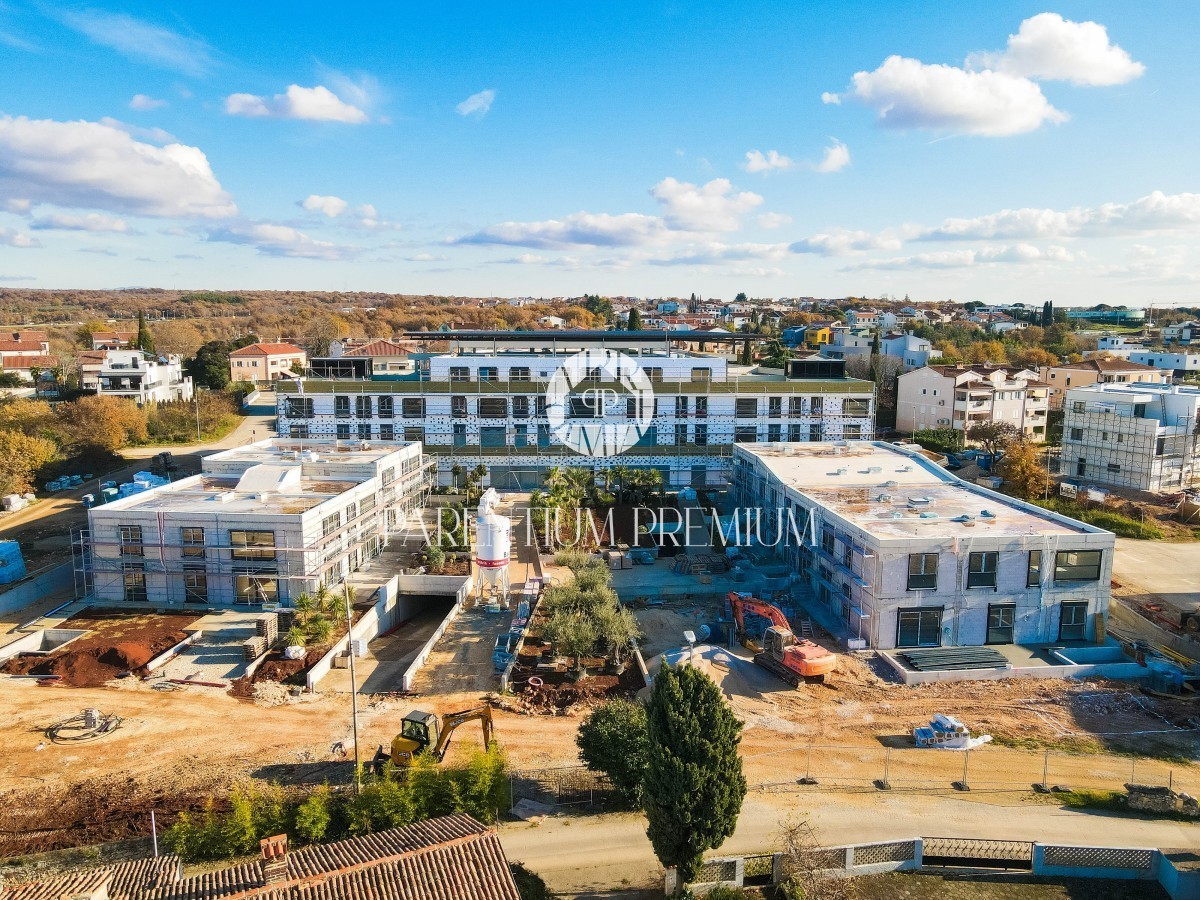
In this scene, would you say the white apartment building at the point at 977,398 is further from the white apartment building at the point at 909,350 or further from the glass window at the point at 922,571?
the glass window at the point at 922,571

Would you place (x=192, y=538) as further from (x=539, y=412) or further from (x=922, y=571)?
(x=922, y=571)

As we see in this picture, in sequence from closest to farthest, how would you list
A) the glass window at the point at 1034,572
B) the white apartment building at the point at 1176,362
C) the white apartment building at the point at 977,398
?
1. the glass window at the point at 1034,572
2. the white apartment building at the point at 977,398
3. the white apartment building at the point at 1176,362

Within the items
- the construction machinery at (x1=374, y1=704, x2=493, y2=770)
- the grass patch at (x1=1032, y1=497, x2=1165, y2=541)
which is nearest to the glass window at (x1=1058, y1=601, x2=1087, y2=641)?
the grass patch at (x1=1032, y1=497, x2=1165, y2=541)

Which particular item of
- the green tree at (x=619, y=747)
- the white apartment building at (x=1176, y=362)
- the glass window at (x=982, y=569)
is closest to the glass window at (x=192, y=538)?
the green tree at (x=619, y=747)

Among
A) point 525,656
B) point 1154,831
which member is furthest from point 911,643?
point 525,656

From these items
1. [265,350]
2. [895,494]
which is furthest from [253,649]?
[265,350]

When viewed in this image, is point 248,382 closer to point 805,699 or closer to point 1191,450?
point 805,699

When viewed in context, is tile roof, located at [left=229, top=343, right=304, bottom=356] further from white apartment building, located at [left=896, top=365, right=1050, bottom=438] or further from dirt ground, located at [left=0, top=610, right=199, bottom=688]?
white apartment building, located at [left=896, top=365, right=1050, bottom=438]
